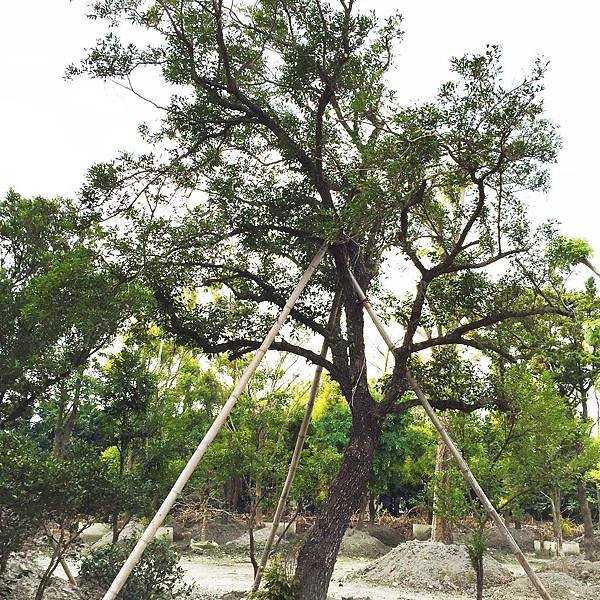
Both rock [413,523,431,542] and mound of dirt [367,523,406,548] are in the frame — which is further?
rock [413,523,431,542]

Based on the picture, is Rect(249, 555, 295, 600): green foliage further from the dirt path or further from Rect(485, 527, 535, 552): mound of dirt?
Rect(485, 527, 535, 552): mound of dirt

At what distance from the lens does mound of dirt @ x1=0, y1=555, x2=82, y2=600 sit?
5801 millimetres

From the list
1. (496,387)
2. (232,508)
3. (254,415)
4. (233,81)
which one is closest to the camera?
(233,81)

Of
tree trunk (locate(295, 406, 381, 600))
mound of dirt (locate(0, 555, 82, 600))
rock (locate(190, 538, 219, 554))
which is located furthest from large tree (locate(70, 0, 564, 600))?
rock (locate(190, 538, 219, 554))

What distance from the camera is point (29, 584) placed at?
6.21 meters

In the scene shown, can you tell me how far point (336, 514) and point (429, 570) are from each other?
206 inches

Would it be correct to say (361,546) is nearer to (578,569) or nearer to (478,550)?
(578,569)

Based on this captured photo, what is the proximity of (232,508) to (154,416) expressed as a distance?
32.3ft

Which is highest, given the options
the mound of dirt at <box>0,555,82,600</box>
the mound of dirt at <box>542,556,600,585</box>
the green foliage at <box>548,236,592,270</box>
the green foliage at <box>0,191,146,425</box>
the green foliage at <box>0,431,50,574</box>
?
the green foliage at <box>548,236,592,270</box>

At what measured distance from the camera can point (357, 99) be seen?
5.21 meters

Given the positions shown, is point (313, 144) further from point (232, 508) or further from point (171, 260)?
point (232, 508)

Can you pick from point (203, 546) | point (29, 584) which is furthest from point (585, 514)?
point (29, 584)

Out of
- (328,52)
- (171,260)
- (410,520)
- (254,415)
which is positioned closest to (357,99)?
(328,52)

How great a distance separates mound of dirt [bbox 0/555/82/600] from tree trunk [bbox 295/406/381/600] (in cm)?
235
